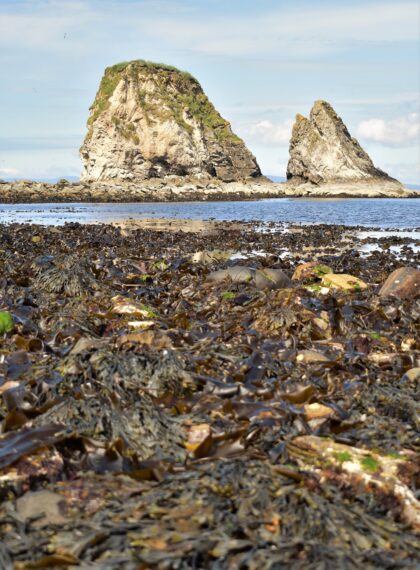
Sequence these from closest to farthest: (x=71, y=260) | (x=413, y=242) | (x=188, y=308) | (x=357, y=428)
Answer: (x=357, y=428)
(x=188, y=308)
(x=71, y=260)
(x=413, y=242)

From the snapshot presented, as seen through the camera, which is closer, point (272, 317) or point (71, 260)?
point (272, 317)

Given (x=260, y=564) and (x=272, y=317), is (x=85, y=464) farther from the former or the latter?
(x=272, y=317)

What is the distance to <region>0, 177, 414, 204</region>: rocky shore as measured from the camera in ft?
200

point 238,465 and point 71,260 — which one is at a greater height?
point 71,260

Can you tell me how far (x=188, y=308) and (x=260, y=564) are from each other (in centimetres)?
545

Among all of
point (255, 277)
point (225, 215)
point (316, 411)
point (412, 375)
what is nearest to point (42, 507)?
point (316, 411)

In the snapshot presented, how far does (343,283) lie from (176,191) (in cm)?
6362

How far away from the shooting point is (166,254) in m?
15.0

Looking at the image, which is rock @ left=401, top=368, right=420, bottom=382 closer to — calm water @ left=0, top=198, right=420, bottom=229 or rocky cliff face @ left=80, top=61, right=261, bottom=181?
calm water @ left=0, top=198, right=420, bottom=229

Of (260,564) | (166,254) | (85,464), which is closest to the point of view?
(260,564)

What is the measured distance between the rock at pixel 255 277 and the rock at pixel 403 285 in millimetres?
1474

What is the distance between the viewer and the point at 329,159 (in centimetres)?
9125

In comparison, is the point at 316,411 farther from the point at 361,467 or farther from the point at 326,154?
the point at 326,154

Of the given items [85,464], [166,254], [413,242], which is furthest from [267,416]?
[413,242]
